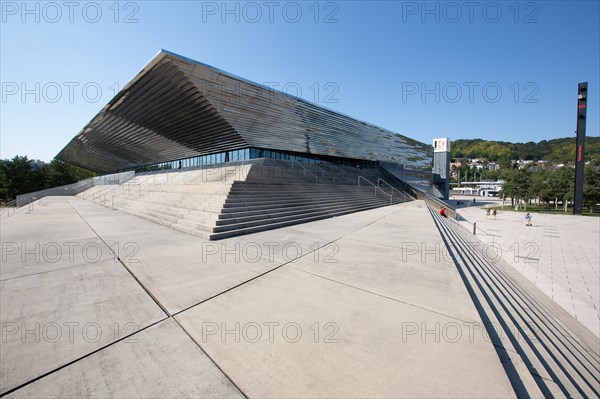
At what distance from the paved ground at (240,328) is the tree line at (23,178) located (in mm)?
59825

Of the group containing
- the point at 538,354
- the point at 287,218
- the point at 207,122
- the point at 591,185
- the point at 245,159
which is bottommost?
the point at 538,354

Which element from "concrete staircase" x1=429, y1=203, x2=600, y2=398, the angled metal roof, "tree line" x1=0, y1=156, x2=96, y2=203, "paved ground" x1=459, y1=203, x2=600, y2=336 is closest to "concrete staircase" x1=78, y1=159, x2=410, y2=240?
the angled metal roof

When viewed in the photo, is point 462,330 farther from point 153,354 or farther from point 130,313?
point 130,313

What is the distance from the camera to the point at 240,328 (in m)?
2.81

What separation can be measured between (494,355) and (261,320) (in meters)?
2.56

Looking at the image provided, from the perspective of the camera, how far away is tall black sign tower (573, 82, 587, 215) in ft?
103

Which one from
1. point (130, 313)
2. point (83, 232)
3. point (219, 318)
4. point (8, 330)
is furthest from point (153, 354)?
point (83, 232)

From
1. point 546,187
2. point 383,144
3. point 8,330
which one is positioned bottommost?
point 8,330

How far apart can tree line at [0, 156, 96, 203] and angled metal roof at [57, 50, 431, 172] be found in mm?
22647

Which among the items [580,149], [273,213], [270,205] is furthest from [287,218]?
[580,149]

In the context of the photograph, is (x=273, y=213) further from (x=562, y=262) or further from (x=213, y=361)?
(x=562, y=262)

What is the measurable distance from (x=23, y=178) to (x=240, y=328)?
223ft

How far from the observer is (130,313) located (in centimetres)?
313

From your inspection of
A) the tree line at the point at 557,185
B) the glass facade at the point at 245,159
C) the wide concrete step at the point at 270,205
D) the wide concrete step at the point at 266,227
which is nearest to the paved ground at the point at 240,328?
the wide concrete step at the point at 266,227
